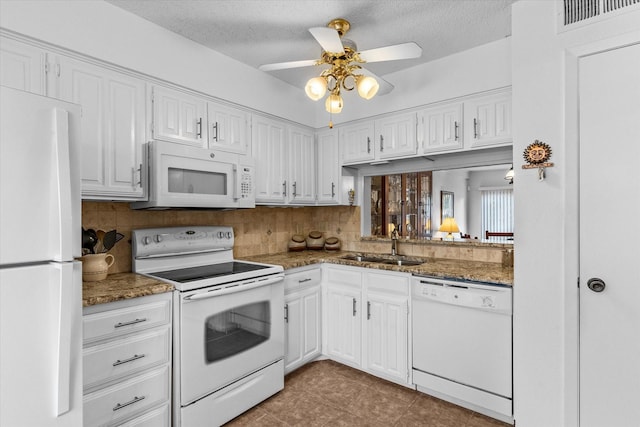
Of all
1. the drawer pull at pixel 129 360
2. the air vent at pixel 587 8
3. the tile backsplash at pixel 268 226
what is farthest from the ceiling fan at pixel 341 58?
the drawer pull at pixel 129 360

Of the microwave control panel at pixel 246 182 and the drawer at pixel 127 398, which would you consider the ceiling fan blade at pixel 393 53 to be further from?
the drawer at pixel 127 398

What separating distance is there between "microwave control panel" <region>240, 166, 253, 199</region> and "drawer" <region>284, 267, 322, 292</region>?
72 centimetres

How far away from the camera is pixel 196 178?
2352mm

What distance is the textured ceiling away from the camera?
2041mm

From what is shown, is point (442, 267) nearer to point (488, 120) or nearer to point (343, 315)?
point (343, 315)

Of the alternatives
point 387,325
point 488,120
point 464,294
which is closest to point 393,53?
point 488,120

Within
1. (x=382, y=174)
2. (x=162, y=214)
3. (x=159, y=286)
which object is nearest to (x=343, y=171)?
(x=382, y=174)

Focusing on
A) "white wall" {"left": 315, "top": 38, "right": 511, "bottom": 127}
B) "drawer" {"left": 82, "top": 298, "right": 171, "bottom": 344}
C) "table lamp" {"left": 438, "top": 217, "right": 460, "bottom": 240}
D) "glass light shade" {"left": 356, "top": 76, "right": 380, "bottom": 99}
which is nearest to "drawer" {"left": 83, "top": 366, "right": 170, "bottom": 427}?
"drawer" {"left": 82, "top": 298, "right": 171, "bottom": 344}

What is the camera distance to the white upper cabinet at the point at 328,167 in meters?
3.39

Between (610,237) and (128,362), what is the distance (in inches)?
98.1

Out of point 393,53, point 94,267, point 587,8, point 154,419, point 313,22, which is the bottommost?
point 154,419

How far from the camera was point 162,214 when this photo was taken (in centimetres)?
258

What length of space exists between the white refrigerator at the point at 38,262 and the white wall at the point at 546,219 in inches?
83.4

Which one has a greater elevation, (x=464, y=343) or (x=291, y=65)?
(x=291, y=65)
